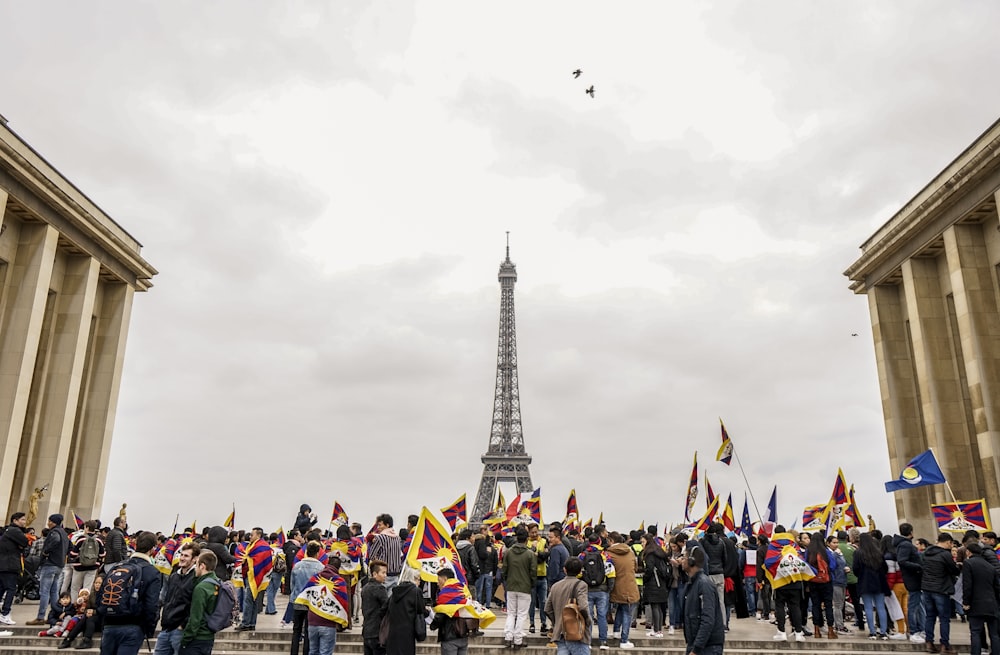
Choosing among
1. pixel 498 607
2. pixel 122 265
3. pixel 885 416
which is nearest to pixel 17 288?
pixel 122 265

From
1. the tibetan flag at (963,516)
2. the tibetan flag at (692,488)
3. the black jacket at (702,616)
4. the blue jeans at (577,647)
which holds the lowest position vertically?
the blue jeans at (577,647)

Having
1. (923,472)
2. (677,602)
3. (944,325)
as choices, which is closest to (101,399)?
(677,602)

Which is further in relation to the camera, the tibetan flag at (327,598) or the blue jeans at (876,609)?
the blue jeans at (876,609)

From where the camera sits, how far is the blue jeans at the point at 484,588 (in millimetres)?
16656

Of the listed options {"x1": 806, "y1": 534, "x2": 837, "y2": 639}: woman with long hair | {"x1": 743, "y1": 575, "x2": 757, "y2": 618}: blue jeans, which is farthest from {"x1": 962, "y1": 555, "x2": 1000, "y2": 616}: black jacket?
{"x1": 743, "y1": 575, "x2": 757, "y2": 618}: blue jeans

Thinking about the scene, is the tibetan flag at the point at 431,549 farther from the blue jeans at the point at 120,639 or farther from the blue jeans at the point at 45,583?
the blue jeans at the point at 45,583

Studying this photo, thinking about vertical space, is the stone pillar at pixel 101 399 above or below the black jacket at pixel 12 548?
above

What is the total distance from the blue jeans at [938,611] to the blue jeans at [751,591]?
584 cm

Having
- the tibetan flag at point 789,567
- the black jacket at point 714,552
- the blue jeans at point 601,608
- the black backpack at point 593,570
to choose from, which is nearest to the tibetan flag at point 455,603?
the black backpack at point 593,570

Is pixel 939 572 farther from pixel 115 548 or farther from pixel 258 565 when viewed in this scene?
pixel 115 548

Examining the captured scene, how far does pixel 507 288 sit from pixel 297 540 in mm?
93407

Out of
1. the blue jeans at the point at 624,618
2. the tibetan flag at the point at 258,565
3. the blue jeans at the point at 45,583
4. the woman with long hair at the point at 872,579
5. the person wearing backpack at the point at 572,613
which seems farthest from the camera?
the blue jeans at the point at 45,583

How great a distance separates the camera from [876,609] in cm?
1422

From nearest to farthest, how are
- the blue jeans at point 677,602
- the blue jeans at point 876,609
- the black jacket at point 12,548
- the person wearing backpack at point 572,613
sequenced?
the person wearing backpack at point 572,613 < the black jacket at point 12,548 < the blue jeans at point 876,609 < the blue jeans at point 677,602
